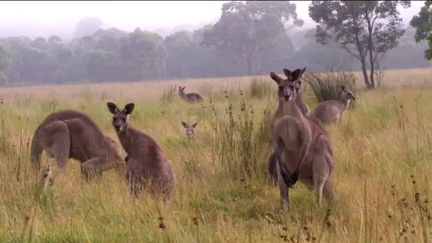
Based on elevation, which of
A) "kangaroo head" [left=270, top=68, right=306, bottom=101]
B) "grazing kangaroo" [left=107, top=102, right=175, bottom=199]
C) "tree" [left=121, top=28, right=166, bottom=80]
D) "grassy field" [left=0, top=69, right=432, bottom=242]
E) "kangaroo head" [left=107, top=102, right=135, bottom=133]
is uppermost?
"tree" [left=121, top=28, right=166, bottom=80]

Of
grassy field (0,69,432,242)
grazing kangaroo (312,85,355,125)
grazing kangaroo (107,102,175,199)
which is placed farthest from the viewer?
grazing kangaroo (312,85,355,125)

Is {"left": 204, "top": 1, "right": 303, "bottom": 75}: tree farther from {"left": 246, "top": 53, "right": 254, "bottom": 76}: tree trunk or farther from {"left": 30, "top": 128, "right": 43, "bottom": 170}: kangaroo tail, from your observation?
{"left": 30, "top": 128, "right": 43, "bottom": 170}: kangaroo tail

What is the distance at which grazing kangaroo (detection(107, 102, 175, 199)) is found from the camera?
5504 millimetres

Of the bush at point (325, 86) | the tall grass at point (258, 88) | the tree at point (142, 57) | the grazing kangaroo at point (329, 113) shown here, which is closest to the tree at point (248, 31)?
the tree at point (142, 57)

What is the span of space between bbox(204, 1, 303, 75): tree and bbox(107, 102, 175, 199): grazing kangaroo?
59173 mm

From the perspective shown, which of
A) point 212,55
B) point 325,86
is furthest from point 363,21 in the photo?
point 212,55

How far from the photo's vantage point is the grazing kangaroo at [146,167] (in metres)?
5.50

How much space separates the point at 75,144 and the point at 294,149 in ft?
9.83

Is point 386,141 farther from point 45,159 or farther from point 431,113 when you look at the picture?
point 45,159

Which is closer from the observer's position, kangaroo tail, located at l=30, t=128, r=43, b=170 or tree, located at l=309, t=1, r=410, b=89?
kangaroo tail, located at l=30, t=128, r=43, b=170

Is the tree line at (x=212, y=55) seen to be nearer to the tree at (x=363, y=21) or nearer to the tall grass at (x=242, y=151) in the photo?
the tree at (x=363, y=21)

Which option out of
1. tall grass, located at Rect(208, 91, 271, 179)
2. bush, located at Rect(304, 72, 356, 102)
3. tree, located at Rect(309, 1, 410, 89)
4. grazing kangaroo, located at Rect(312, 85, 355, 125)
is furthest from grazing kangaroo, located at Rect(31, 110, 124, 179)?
tree, located at Rect(309, 1, 410, 89)

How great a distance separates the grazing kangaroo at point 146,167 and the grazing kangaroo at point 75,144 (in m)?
0.56

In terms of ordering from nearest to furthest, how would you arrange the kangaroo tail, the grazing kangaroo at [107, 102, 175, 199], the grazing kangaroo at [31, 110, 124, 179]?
the grazing kangaroo at [107, 102, 175, 199] < the grazing kangaroo at [31, 110, 124, 179] < the kangaroo tail
